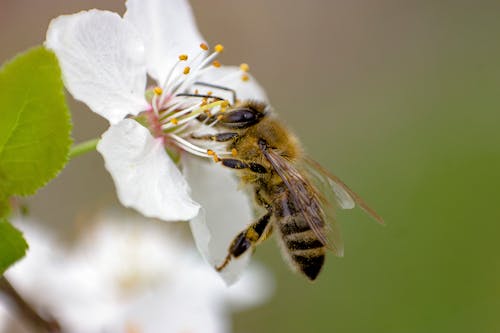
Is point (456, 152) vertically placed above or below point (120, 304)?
below

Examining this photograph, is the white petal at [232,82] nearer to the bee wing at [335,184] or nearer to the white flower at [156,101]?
the white flower at [156,101]

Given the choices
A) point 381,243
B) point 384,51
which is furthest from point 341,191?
point 384,51

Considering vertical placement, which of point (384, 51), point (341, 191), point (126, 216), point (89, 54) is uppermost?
point (89, 54)

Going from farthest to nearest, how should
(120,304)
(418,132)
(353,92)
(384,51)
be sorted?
(384,51) → (353,92) → (418,132) → (120,304)

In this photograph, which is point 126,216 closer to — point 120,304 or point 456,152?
point 120,304

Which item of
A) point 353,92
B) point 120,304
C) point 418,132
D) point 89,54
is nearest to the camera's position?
point 89,54

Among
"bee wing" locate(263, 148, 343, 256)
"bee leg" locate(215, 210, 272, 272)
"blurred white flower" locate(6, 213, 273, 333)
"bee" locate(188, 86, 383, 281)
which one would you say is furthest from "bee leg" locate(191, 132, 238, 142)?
"blurred white flower" locate(6, 213, 273, 333)
